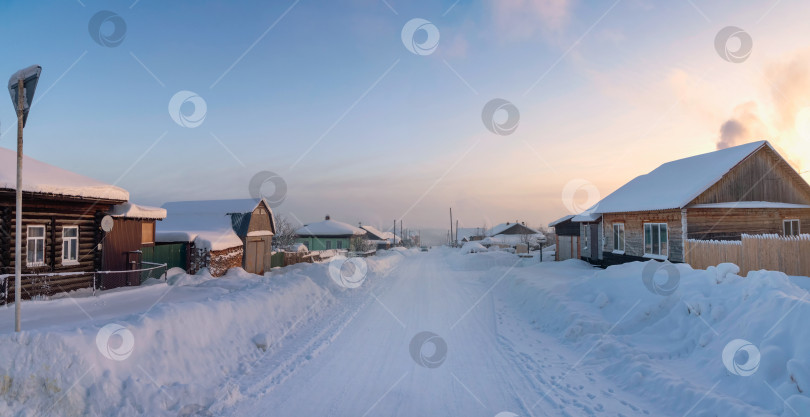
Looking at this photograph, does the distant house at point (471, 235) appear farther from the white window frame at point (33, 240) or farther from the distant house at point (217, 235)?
the white window frame at point (33, 240)

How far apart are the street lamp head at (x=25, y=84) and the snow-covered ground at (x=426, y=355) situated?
3.85 metres

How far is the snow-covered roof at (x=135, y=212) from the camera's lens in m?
14.7

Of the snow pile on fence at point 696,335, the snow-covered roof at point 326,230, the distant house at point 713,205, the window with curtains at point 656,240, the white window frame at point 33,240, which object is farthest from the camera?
the snow-covered roof at point 326,230

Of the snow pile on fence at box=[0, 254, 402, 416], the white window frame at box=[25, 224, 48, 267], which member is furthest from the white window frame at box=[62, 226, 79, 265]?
the snow pile on fence at box=[0, 254, 402, 416]

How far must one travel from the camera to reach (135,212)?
50.4ft

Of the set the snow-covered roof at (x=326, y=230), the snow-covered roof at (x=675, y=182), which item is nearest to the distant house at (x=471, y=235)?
the snow-covered roof at (x=326, y=230)

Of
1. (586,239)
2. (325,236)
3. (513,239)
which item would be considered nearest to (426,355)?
(586,239)

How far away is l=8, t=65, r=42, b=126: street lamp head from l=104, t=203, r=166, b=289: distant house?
9.84m

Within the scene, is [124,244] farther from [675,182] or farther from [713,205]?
[675,182]

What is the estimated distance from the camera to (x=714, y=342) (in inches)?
304

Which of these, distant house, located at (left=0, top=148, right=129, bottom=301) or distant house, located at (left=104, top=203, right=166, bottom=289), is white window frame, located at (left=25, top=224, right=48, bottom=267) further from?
distant house, located at (left=104, top=203, right=166, bottom=289)

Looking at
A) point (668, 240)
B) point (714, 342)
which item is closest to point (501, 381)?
point (714, 342)

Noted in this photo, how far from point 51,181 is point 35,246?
7.48 ft

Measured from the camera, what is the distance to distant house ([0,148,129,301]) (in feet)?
35.7
